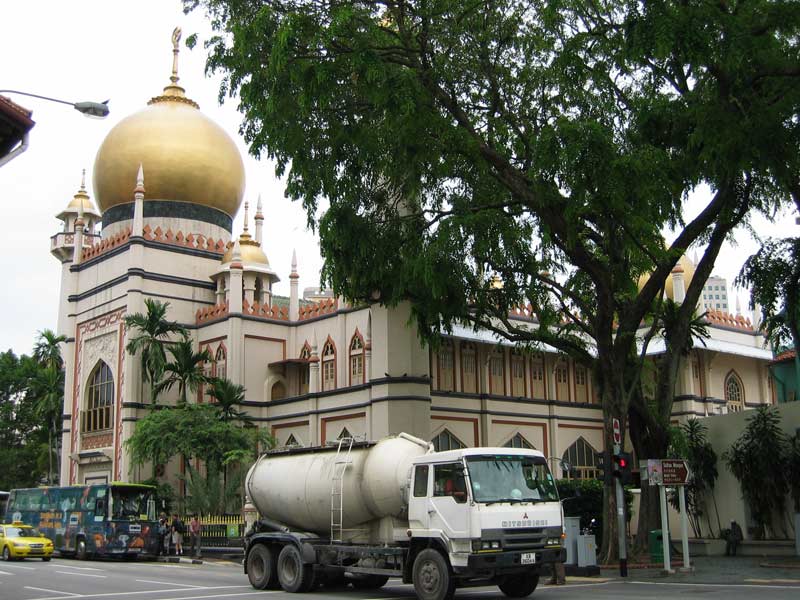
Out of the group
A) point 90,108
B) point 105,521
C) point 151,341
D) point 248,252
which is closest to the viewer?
point 90,108

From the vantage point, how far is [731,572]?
20.2 meters

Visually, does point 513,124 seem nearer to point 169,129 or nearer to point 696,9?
point 696,9

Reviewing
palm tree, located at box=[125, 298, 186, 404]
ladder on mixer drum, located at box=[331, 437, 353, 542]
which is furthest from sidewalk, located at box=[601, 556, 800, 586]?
palm tree, located at box=[125, 298, 186, 404]

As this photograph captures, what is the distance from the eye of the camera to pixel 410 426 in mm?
31906

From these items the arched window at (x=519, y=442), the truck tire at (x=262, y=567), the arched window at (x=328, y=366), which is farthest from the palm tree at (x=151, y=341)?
the truck tire at (x=262, y=567)

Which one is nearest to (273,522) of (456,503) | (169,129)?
(456,503)

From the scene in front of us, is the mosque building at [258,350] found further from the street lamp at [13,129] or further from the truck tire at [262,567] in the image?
the street lamp at [13,129]

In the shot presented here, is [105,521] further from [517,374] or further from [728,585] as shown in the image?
[728,585]

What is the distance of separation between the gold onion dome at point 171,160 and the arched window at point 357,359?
13.7 m

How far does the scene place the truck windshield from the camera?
14883 millimetres

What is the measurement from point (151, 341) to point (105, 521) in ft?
31.7

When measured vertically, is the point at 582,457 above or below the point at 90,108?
below

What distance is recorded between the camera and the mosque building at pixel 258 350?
117ft

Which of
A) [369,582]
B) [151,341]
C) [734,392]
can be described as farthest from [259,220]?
[369,582]
